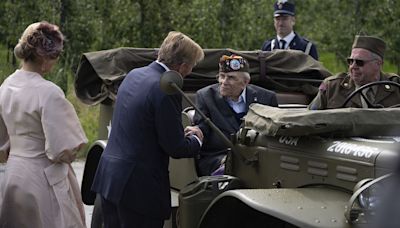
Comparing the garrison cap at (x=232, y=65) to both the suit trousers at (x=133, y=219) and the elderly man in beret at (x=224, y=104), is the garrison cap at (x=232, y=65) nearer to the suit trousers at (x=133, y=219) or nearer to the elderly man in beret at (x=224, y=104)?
the elderly man in beret at (x=224, y=104)

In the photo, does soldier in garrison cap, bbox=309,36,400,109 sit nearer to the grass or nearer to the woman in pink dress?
the woman in pink dress

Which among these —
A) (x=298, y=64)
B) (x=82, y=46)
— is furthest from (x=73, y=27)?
(x=298, y=64)

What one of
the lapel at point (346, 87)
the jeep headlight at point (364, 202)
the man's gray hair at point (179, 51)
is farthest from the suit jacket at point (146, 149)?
the lapel at point (346, 87)

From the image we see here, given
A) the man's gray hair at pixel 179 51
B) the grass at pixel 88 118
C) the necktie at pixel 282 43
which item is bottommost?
the grass at pixel 88 118

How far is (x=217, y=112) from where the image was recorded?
590cm

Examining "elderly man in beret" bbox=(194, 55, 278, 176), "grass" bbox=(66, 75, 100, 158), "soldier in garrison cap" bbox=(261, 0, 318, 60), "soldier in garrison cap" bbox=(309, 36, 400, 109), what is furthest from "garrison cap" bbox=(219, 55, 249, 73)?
"grass" bbox=(66, 75, 100, 158)

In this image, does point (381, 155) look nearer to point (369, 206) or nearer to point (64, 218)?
point (369, 206)

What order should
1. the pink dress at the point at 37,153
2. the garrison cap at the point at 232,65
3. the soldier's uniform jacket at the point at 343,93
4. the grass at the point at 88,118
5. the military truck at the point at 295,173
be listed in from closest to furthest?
the military truck at the point at 295,173 < the pink dress at the point at 37,153 < the soldier's uniform jacket at the point at 343,93 < the garrison cap at the point at 232,65 < the grass at the point at 88,118

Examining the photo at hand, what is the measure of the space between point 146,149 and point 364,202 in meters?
1.53

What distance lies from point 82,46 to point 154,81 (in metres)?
10.2

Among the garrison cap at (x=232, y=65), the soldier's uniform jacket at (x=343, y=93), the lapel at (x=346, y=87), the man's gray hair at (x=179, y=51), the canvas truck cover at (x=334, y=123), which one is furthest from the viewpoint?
the garrison cap at (x=232, y=65)

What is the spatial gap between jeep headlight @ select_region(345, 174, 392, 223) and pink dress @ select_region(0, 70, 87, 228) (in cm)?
177

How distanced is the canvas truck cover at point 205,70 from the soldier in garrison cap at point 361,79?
135cm

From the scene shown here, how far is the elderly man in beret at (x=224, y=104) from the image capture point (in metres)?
5.72
